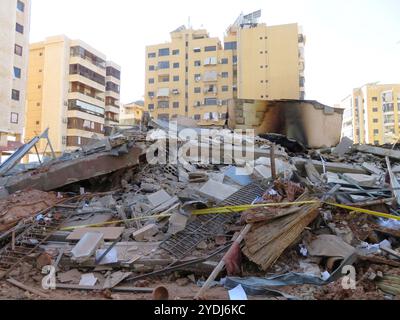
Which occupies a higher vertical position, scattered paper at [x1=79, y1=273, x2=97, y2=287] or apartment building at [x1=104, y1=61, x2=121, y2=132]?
apartment building at [x1=104, y1=61, x2=121, y2=132]

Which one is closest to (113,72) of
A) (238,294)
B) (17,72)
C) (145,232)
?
(17,72)

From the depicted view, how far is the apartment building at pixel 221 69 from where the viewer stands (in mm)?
37188

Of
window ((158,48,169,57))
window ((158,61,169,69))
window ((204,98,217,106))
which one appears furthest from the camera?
window ((158,48,169,57))

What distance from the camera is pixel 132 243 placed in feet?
16.0

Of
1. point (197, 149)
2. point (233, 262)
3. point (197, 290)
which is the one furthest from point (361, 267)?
point (197, 149)

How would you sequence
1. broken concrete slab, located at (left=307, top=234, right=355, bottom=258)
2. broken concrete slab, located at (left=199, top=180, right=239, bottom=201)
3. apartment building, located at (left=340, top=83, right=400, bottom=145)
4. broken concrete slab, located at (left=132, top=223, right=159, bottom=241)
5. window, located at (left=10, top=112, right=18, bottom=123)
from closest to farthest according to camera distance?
1. broken concrete slab, located at (left=307, top=234, right=355, bottom=258)
2. broken concrete slab, located at (left=132, top=223, right=159, bottom=241)
3. broken concrete slab, located at (left=199, top=180, right=239, bottom=201)
4. window, located at (left=10, top=112, right=18, bottom=123)
5. apartment building, located at (left=340, top=83, right=400, bottom=145)

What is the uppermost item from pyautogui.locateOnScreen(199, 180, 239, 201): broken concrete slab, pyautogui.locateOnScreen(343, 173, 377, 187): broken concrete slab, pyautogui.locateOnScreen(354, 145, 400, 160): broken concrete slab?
pyautogui.locateOnScreen(354, 145, 400, 160): broken concrete slab

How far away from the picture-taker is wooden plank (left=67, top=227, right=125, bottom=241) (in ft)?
16.6

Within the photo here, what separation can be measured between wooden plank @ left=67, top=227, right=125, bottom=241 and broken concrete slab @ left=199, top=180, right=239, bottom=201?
5.50 feet

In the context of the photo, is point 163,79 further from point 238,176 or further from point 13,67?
point 238,176

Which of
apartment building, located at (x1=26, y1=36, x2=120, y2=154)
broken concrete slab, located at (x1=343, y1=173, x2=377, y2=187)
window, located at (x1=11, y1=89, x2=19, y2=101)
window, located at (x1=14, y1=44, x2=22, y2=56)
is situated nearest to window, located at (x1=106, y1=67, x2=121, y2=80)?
apartment building, located at (x1=26, y1=36, x2=120, y2=154)

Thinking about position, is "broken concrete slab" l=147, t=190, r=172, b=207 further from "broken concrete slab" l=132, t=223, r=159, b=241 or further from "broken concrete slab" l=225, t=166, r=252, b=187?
"broken concrete slab" l=225, t=166, r=252, b=187

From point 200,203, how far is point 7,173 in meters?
6.90

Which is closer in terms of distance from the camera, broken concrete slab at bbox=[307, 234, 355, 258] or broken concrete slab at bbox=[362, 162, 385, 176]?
broken concrete slab at bbox=[307, 234, 355, 258]
